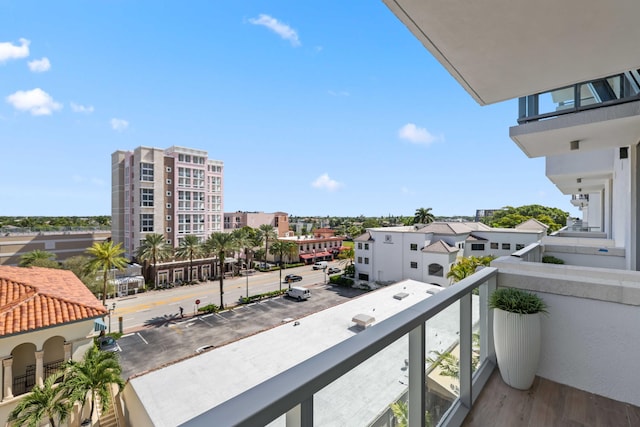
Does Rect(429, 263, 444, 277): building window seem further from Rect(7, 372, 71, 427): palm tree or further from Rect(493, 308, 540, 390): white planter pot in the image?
Rect(7, 372, 71, 427): palm tree

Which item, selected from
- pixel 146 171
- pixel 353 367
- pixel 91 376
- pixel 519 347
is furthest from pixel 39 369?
pixel 146 171

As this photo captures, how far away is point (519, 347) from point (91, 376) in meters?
11.0

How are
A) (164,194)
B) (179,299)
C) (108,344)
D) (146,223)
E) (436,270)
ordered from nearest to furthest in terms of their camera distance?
1. (108,344)
2. (179,299)
3. (436,270)
4. (146,223)
5. (164,194)

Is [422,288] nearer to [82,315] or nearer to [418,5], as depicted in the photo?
[82,315]

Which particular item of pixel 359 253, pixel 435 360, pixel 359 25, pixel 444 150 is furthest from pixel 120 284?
pixel 444 150

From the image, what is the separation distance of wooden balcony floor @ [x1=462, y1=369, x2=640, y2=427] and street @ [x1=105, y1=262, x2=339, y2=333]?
23.2m

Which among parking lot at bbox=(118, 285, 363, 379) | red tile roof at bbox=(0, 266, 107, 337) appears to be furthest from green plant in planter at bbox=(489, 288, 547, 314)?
parking lot at bbox=(118, 285, 363, 379)

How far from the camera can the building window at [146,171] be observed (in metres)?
30.9

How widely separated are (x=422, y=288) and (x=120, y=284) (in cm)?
2692

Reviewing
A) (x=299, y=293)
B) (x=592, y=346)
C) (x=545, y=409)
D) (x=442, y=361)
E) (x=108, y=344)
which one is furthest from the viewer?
(x=299, y=293)

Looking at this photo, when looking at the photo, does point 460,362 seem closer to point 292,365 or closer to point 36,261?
point 292,365

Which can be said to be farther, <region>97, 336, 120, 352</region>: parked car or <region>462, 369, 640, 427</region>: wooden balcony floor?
<region>97, 336, 120, 352</region>: parked car

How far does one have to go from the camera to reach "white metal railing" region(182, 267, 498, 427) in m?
0.67

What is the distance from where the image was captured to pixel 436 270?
26562 mm
